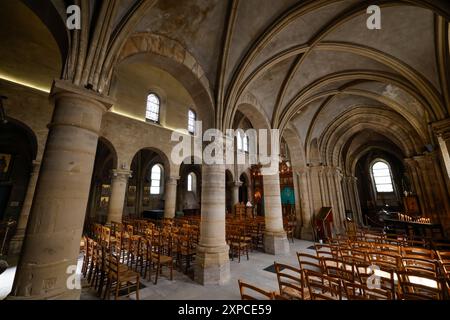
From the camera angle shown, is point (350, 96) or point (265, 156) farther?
point (350, 96)

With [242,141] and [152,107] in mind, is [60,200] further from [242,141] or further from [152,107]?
[242,141]

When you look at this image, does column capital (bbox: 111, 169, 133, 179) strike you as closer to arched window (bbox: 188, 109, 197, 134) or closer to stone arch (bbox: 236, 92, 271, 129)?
arched window (bbox: 188, 109, 197, 134)

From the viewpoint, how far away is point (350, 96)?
1066cm

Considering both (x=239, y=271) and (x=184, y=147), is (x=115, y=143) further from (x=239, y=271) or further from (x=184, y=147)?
(x=239, y=271)

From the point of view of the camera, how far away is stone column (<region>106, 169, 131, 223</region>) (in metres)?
9.12

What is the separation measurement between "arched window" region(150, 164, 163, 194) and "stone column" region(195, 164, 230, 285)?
14107mm

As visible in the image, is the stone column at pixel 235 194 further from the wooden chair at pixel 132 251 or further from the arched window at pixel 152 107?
the wooden chair at pixel 132 251

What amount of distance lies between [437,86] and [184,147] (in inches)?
490

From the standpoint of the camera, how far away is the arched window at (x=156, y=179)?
17.7m

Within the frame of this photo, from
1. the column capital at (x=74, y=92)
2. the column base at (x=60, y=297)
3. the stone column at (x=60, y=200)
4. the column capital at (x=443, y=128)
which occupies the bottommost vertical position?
the column base at (x=60, y=297)

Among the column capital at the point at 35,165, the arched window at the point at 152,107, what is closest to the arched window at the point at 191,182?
the arched window at the point at 152,107

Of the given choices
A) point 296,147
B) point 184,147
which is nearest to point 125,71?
point 184,147

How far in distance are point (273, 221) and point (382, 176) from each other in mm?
24495

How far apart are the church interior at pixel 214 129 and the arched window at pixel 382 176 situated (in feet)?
42.7
